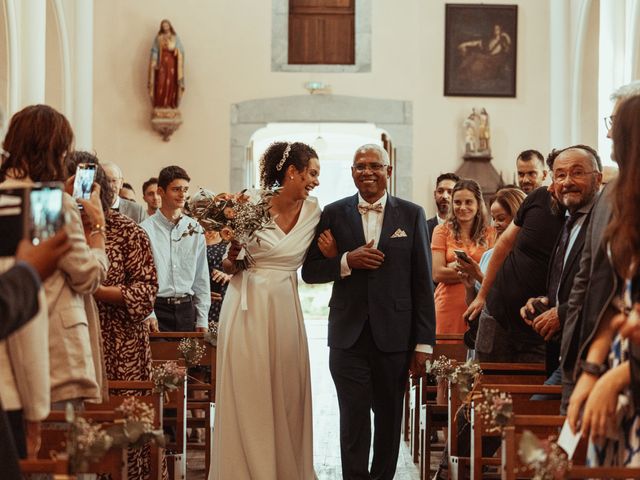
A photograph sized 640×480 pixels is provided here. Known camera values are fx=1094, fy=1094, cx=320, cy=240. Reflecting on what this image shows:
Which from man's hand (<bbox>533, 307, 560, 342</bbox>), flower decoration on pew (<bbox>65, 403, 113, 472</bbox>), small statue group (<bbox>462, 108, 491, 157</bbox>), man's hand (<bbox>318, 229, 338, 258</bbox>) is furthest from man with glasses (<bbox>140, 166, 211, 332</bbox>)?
small statue group (<bbox>462, 108, 491, 157</bbox>)

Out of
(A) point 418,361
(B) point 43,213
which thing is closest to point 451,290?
(A) point 418,361

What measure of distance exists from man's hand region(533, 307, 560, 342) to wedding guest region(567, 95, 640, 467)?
5.77 ft

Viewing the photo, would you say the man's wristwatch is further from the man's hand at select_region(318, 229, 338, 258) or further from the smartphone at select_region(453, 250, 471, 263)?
the smartphone at select_region(453, 250, 471, 263)

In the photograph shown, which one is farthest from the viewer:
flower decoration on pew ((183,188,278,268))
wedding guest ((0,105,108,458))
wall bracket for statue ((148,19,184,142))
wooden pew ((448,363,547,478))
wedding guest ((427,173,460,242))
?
wall bracket for statue ((148,19,184,142))

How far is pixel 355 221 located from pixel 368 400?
3.22ft

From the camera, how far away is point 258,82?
16531 mm

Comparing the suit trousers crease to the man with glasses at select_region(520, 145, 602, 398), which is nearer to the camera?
the man with glasses at select_region(520, 145, 602, 398)

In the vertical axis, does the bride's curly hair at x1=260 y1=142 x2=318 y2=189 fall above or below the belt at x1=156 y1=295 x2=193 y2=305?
above

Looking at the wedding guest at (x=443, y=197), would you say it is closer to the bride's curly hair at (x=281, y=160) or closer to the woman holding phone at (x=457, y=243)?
the woman holding phone at (x=457, y=243)

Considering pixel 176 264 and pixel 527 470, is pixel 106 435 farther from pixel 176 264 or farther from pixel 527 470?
pixel 176 264

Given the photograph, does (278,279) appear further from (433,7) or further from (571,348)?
(433,7)

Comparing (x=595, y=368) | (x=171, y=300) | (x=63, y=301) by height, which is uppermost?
(x=63, y=301)

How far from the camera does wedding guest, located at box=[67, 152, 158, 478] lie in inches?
189

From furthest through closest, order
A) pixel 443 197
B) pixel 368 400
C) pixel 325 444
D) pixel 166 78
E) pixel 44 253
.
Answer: pixel 166 78, pixel 443 197, pixel 325 444, pixel 368 400, pixel 44 253
